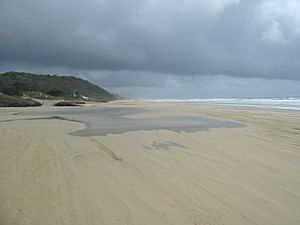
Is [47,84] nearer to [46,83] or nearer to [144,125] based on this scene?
[46,83]

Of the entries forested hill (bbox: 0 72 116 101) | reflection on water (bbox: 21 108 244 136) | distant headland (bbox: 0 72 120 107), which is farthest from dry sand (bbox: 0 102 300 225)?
forested hill (bbox: 0 72 116 101)

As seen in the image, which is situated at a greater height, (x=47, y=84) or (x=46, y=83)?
(x=46, y=83)

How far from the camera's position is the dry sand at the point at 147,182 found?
5.47 m

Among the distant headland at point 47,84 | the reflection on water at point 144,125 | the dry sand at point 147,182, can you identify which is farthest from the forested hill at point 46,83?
the dry sand at point 147,182

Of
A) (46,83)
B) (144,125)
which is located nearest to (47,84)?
(46,83)

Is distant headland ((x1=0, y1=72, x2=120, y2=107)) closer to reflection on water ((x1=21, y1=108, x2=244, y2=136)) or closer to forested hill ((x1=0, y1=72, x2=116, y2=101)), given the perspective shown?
forested hill ((x1=0, y1=72, x2=116, y2=101))

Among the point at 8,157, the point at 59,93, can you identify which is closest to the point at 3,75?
the point at 59,93

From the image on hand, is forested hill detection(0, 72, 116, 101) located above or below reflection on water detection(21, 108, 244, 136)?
above

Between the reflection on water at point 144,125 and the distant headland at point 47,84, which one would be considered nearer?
the reflection on water at point 144,125

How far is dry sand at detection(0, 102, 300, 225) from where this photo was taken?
5.47 m

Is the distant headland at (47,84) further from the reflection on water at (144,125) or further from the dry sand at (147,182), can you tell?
the dry sand at (147,182)

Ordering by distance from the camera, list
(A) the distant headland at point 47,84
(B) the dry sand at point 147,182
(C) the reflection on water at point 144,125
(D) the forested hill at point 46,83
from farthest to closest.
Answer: (D) the forested hill at point 46,83
(A) the distant headland at point 47,84
(C) the reflection on water at point 144,125
(B) the dry sand at point 147,182

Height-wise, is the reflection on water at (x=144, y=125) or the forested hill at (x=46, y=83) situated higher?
the forested hill at (x=46, y=83)

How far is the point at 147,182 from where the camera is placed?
7148mm
